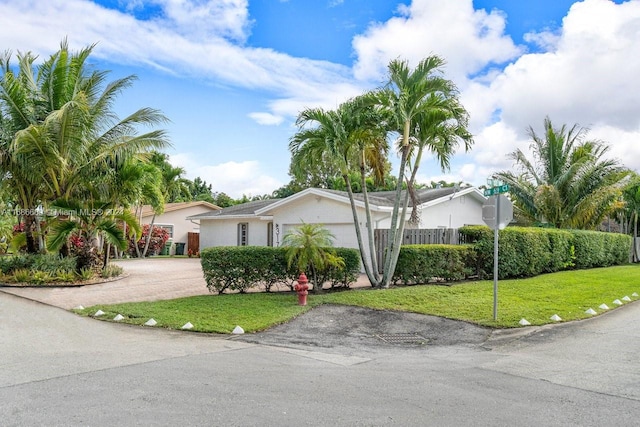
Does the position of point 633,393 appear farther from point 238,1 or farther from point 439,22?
point 238,1

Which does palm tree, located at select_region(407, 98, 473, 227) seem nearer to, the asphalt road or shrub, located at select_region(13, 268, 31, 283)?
the asphalt road

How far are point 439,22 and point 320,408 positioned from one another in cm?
1087

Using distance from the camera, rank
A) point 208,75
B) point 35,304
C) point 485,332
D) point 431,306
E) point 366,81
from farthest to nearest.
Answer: point 208,75 < point 366,81 < point 35,304 < point 431,306 < point 485,332

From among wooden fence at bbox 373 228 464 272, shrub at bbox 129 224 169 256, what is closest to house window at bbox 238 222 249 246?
shrub at bbox 129 224 169 256

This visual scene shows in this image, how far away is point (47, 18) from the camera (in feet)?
39.8

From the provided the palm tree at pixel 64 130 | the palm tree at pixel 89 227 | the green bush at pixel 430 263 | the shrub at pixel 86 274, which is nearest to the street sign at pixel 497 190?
the green bush at pixel 430 263

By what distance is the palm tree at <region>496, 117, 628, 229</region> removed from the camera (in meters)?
22.6

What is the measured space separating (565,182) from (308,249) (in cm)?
1663

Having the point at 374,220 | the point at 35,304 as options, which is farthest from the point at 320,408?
the point at 374,220

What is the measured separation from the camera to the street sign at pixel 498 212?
31.3 feet

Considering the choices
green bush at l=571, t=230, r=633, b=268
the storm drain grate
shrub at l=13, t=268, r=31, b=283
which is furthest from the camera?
green bush at l=571, t=230, r=633, b=268

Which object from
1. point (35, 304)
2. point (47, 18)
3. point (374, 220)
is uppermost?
point (47, 18)

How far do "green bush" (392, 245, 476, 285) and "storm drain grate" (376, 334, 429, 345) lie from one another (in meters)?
5.41

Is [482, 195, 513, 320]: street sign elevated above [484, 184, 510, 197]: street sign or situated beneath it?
situated beneath
